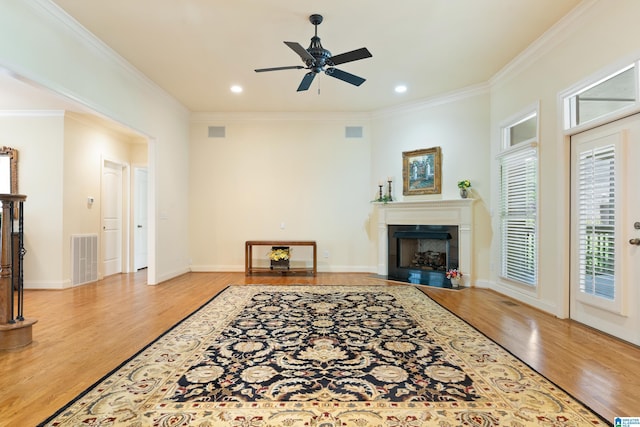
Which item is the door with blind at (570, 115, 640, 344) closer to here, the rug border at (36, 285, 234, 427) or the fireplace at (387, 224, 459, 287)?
the fireplace at (387, 224, 459, 287)

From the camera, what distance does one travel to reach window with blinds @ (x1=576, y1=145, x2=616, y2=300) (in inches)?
121

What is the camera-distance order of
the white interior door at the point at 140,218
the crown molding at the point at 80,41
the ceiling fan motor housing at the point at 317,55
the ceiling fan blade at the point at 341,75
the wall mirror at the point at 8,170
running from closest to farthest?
the crown molding at the point at 80,41, the ceiling fan motor housing at the point at 317,55, the ceiling fan blade at the point at 341,75, the wall mirror at the point at 8,170, the white interior door at the point at 140,218

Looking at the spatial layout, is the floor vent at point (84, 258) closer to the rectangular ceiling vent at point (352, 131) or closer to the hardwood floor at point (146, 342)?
the hardwood floor at point (146, 342)

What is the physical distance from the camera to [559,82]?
369cm

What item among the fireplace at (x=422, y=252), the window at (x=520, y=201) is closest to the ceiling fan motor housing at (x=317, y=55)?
the window at (x=520, y=201)

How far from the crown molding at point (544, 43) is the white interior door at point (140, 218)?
686cm

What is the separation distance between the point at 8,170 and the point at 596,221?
25.5 feet

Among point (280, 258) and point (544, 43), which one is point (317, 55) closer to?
point (544, 43)

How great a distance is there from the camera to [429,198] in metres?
5.82

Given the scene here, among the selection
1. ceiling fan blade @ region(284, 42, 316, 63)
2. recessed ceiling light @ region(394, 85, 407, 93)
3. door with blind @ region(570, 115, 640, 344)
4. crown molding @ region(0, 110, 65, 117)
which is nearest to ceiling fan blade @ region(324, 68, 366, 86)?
ceiling fan blade @ region(284, 42, 316, 63)

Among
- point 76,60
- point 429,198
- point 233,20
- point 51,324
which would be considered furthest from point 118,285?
point 429,198

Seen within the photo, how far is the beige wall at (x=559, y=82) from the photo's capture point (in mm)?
2982

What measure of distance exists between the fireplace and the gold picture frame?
66cm

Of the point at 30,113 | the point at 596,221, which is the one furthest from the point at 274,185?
the point at 596,221
